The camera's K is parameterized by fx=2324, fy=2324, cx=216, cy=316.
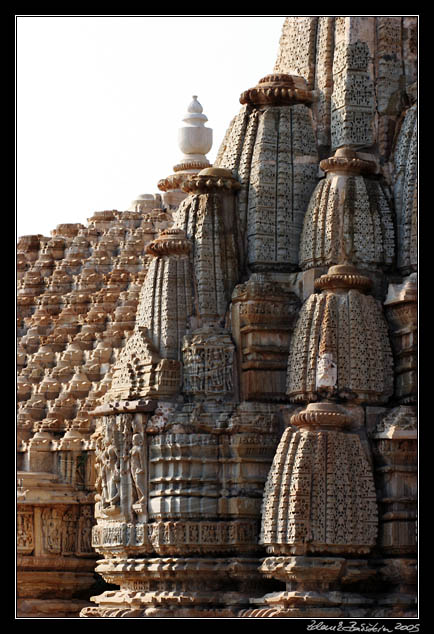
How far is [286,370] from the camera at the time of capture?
38688 mm

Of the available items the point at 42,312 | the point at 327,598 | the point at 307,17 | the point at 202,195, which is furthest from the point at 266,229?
the point at 42,312

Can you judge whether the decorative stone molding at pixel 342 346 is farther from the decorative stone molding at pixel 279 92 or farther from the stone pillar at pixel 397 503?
the decorative stone molding at pixel 279 92

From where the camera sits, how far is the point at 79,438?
152ft

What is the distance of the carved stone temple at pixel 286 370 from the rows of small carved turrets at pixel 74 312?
7.87m

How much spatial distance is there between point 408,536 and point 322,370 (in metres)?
3.00

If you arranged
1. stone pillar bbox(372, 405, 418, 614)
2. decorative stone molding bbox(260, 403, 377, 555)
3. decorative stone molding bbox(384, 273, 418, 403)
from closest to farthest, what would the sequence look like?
decorative stone molding bbox(260, 403, 377, 555)
stone pillar bbox(372, 405, 418, 614)
decorative stone molding bbox(384, 273, 418, 403)

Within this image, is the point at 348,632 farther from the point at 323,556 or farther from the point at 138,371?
the point at 138,371

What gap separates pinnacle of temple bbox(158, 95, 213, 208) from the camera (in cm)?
5231

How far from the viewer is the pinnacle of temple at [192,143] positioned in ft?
172

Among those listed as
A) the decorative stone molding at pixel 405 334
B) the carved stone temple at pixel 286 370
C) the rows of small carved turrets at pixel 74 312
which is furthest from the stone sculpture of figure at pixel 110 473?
the rows of small carved turrets at pixel 74 312

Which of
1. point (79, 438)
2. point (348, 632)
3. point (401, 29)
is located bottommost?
point (348, 632)

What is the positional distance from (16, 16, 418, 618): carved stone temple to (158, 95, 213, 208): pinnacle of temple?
11.1m

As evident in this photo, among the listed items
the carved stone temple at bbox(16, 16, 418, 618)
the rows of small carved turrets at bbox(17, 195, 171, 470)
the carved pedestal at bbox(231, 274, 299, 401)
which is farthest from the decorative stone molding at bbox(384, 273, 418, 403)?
the rows of small carved turrets at bbox(17, 195, 171, 470)

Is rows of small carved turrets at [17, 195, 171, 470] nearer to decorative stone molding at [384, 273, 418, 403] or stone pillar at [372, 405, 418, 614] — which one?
decorative stone molding at [384, 273, 418, 403]
